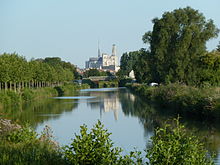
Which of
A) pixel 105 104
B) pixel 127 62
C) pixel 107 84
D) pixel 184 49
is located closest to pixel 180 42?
pixel 184 49

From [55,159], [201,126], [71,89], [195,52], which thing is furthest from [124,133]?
[71,89]

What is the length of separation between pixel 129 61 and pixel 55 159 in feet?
479

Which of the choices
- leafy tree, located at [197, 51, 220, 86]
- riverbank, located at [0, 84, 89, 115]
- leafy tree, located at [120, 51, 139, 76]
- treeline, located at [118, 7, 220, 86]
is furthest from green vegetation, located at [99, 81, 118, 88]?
leafy tree, located at [197, 51, 220, 86]

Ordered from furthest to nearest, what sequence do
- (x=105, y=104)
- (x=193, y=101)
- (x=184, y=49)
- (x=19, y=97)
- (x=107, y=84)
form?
(x=107, y=84) → (x=105, y=104) → (x=19, y=97) → (x=184, y=49) → (x=193, y=101)

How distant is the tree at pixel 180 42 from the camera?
43.0m

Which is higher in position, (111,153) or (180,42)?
(180,42)

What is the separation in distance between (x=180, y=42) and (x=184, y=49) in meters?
1.06

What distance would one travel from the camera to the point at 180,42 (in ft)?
142

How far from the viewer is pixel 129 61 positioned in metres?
154

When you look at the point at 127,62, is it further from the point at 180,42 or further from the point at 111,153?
the point at 111,153

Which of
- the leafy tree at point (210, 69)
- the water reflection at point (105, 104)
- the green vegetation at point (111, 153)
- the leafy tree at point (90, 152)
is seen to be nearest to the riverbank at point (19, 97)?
the water reflection at point (105, 104)

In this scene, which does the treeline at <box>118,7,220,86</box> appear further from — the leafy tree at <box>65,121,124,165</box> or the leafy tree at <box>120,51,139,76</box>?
the leafy tree at <box>120,51,139,76</box>

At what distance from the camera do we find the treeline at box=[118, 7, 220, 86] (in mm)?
42594

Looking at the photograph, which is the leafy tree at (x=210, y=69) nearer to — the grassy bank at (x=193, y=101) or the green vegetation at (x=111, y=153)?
the grassy bank at (x=193, y=101)
